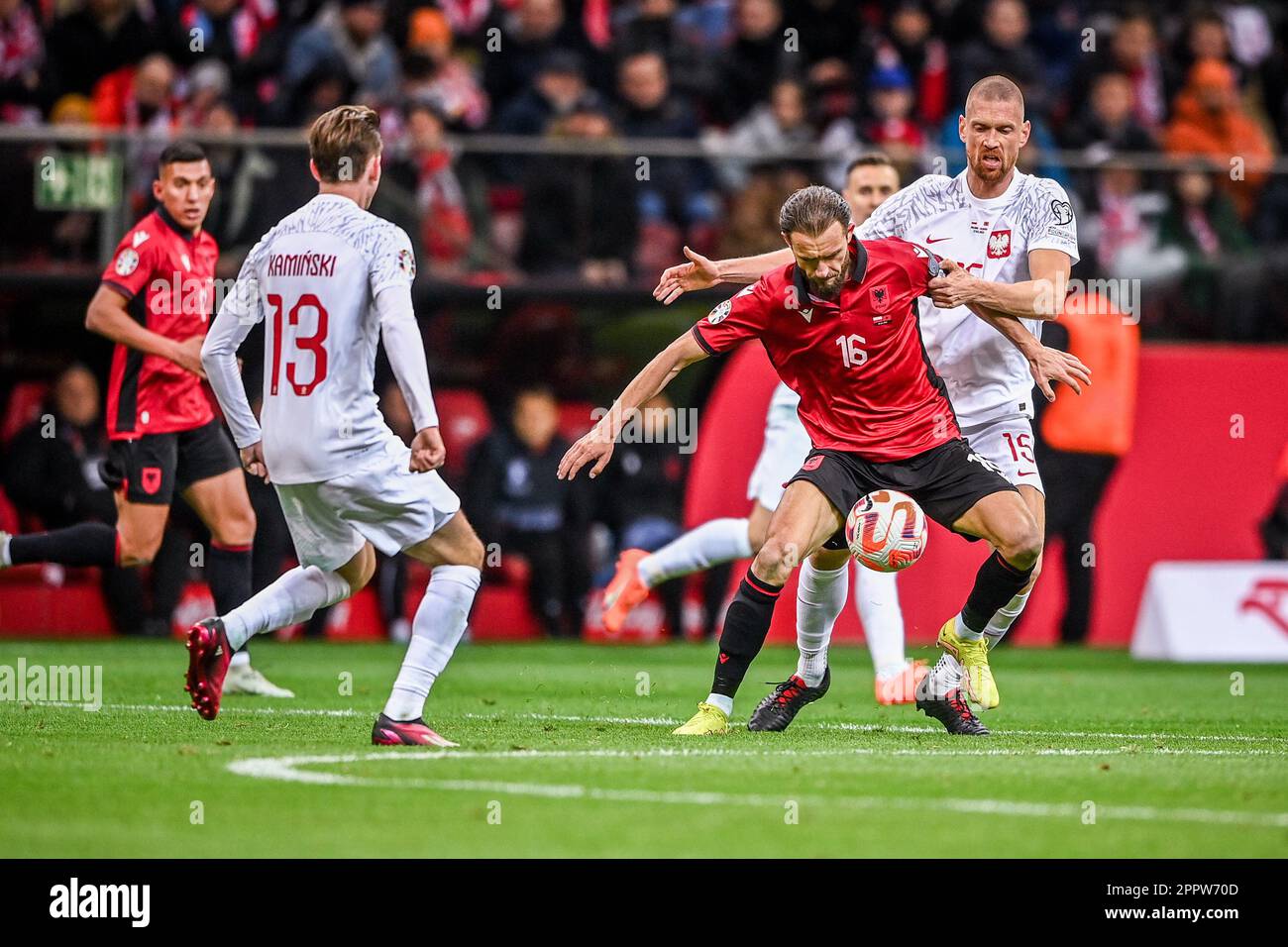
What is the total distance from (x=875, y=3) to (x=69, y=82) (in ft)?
24.6

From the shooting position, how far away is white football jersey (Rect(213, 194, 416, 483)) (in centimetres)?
700

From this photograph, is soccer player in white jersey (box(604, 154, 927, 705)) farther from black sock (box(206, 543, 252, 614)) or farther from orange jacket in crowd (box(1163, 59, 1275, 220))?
orange jacket in crowd (box(1163, 59, 1275, 220))

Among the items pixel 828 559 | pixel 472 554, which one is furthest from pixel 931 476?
pixel 472 554

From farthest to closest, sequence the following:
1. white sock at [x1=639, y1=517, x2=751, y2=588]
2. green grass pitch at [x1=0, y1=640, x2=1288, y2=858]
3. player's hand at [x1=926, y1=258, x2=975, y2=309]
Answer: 1. white sock at [x1=639, y1=517, x2=751, y2=588]
2. player's hand at [x1=926, y1=258, x2=975, y2=309]
3. green grass pitch at [x1=0, y1=640, x2=1288, y2=858]

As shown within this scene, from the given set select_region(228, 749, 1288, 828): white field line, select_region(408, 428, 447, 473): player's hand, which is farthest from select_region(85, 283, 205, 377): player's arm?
select_region(228, 749, 1288, 828): white field line

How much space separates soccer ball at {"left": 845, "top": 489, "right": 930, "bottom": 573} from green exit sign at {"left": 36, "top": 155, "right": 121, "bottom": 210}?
26.4 feet

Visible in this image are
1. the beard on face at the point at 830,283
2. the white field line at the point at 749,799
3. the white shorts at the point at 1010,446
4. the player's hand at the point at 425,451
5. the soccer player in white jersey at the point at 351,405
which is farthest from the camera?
the white shorts at the point at 1010,446

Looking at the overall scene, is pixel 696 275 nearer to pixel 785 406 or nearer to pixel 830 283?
pixel 830 283

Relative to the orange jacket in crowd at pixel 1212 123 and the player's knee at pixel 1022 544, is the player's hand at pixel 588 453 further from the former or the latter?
the orange jacket in crowd at pixel 1212 123

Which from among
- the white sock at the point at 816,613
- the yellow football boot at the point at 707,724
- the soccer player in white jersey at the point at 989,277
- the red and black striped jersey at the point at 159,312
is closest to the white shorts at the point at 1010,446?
the soccer player in white jersey at the point at 989,277

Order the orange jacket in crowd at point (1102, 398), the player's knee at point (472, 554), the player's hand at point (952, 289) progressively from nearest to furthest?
1. the player's knee at point (472, 554)
2. the player's hand at point (952, 289)
3. the orange jacket in crowd at point (1102, 398)

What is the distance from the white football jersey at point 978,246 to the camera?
27.3 ft

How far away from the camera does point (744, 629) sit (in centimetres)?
769

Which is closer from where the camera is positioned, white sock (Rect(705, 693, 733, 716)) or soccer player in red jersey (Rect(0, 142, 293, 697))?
white sock (Rect(705, 693, 733, 716))
